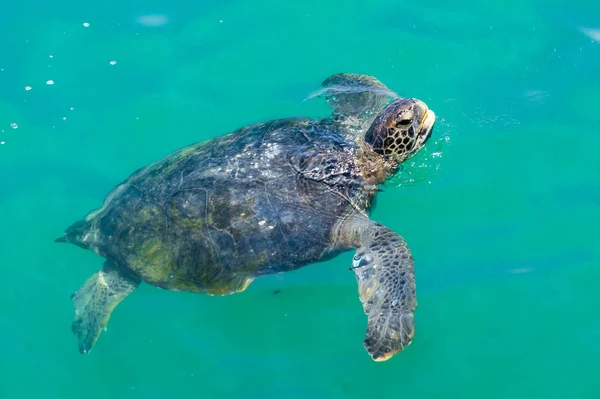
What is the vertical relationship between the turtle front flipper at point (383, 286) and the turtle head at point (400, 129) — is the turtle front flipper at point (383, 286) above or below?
below

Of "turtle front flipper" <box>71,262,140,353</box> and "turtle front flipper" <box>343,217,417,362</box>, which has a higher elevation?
"turtle front flipper" <box>343,217,417,362</box>

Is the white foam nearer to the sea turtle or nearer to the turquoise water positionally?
the turquoise water

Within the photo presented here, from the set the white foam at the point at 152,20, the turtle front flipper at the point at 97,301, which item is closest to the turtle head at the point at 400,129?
the turtle front flipper at the point at 97,301

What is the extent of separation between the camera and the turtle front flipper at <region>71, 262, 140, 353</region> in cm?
520

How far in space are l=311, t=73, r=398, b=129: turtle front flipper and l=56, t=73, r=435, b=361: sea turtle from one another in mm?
612

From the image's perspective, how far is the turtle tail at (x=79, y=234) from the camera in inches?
211

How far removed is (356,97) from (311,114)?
64 cm

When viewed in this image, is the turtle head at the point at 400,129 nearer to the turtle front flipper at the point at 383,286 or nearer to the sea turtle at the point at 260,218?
the sea turtle at the point at 260,218

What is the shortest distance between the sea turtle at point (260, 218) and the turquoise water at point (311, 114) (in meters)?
0.69

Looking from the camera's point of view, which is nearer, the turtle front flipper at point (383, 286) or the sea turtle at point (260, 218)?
the turtle front flipper at point (383, 286)

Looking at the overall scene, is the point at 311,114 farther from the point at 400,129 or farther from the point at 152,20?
the point at 152,20

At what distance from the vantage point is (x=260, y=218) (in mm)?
4617

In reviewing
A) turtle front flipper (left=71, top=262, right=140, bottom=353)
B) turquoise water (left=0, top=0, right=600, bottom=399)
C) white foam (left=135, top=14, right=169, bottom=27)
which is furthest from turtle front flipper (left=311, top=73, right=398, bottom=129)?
turtle front flipper (left=71, top=262, right=140, bottom=353)

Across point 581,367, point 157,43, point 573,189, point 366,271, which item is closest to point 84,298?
point 366,271
